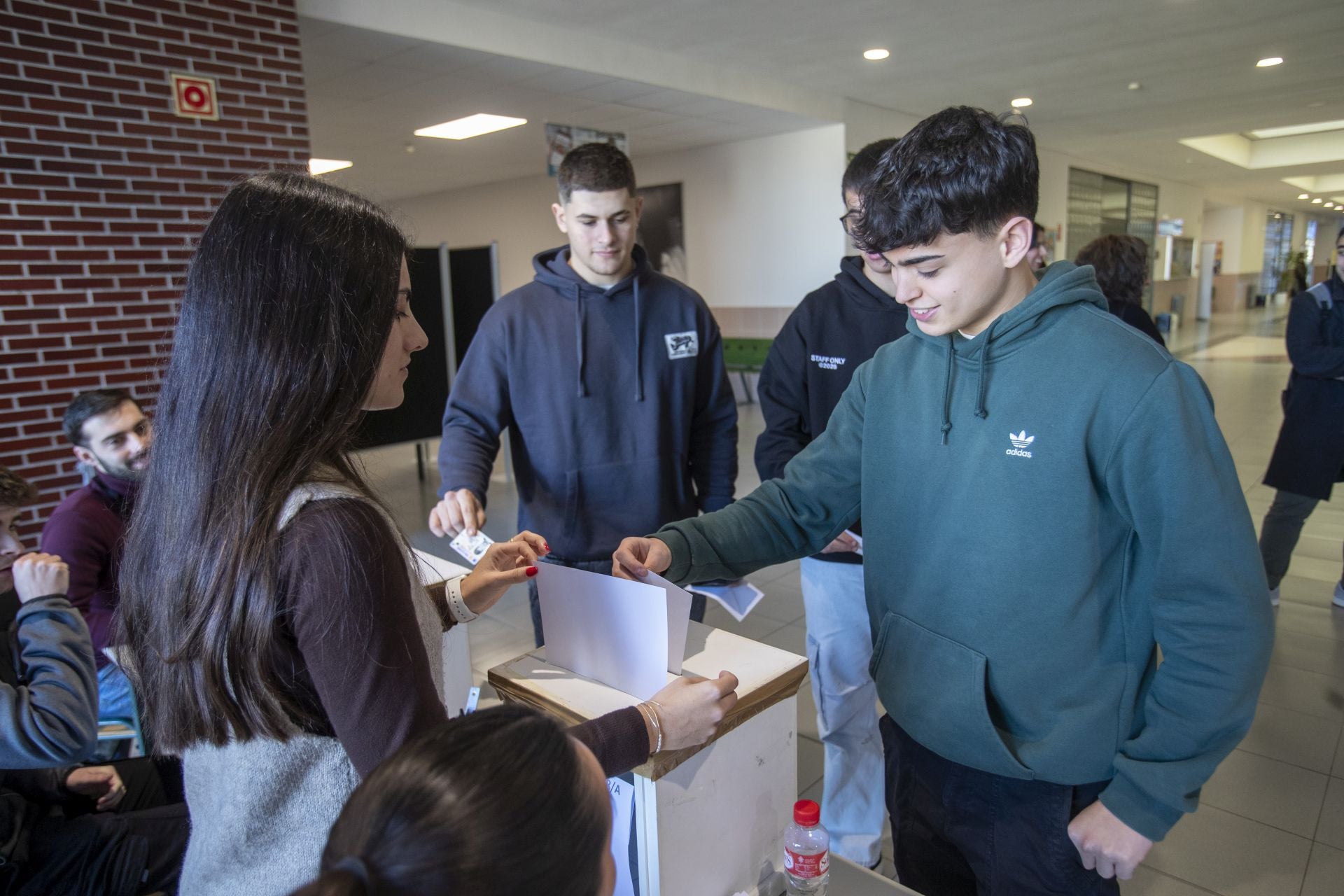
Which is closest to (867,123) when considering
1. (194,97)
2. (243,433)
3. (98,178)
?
(194,97)

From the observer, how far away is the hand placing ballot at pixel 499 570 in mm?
1230

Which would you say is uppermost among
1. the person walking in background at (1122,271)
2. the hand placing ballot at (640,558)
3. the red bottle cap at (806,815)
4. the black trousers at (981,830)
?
the person walking in background at (1122,271)

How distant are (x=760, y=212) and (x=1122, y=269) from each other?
633 centimetres

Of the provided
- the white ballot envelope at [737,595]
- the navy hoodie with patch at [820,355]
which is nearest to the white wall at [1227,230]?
the navy hoodie with patch at [820,355]

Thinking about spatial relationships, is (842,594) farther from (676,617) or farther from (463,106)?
(463,106)

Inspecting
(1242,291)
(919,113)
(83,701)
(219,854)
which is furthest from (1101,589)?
(1242,291)

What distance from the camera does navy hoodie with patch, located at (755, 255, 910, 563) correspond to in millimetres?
1992

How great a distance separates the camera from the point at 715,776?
1022mm

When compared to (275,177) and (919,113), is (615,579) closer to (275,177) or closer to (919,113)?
(275,177)

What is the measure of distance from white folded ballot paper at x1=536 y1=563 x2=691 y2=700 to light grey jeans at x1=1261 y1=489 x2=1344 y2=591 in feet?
12.0

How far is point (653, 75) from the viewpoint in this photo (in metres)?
6.27

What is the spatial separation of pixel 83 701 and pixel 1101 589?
69.0 inches

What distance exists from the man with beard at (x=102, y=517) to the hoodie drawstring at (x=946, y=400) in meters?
2.11

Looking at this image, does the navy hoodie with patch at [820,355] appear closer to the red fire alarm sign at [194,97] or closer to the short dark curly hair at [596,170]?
the short dark curly hair at [596,170]
